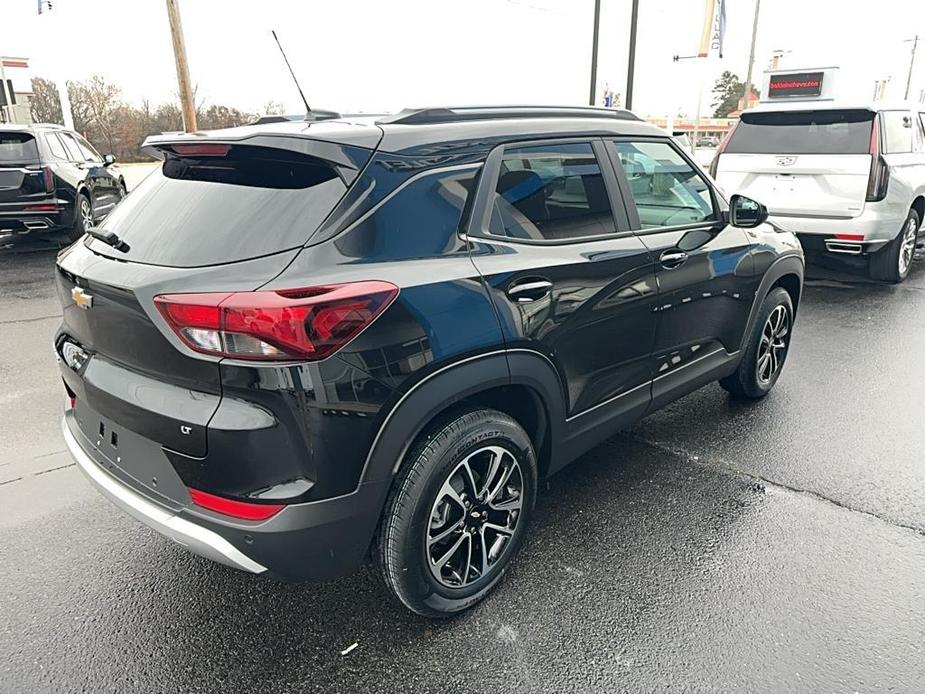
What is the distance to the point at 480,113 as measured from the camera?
2.73m

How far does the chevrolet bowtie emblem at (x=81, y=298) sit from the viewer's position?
2.33 metres

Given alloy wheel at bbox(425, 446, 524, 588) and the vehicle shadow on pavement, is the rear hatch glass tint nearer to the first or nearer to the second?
the vehicle shadow on pavement

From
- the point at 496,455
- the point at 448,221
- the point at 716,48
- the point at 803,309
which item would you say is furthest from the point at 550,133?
the point at 716,48

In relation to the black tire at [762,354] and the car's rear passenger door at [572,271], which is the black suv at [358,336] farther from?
the black tire at [762,354]

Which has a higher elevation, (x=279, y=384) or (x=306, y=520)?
(x=279, y=384)

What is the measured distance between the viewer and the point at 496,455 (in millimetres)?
2549

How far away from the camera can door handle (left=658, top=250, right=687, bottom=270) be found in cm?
321

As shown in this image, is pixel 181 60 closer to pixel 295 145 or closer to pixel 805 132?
pixel 805 132

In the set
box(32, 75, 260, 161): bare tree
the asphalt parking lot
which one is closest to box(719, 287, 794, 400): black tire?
the asphalt parking lot

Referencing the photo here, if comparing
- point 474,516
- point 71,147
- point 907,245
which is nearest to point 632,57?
point 907,245

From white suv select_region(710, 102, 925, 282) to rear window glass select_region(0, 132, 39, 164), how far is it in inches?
351

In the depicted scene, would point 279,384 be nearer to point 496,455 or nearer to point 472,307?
point 472,307

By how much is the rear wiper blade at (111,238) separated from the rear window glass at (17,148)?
8.25 m

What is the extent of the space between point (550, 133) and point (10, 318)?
19.8 ft
